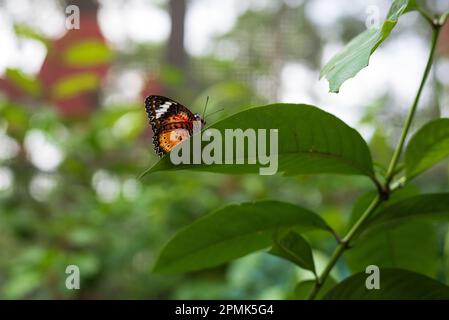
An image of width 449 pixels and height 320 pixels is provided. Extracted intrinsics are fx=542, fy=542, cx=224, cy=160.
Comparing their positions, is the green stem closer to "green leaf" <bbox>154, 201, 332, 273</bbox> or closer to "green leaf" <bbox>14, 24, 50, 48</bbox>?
"green leaf" <bbox>154, 201, 332, 273</bbox>

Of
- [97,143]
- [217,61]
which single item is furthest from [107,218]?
[217,61]

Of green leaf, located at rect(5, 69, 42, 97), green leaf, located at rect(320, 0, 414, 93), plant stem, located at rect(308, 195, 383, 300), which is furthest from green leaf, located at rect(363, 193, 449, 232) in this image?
green leaf, located at rect(5, 69, 42, 97)

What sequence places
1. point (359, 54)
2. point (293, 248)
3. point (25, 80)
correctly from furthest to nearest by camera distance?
1. point (25, 80)
2. point (293, 248)
3. point (359, 54)

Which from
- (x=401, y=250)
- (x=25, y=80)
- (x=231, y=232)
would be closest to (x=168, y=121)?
(x=231, y=232)

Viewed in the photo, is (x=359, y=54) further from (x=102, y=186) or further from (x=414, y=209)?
(x=102, y=186)

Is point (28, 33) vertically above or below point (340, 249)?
above
